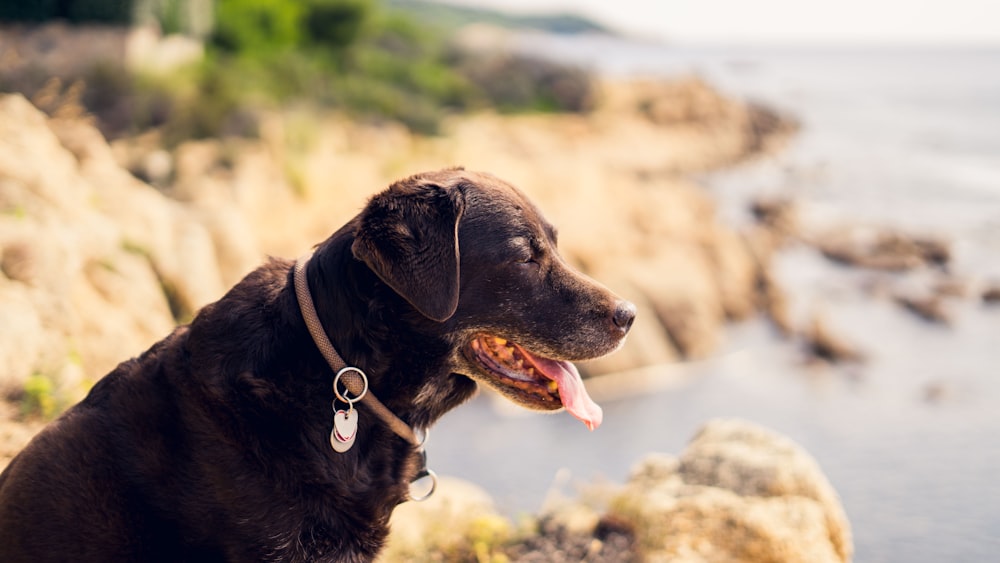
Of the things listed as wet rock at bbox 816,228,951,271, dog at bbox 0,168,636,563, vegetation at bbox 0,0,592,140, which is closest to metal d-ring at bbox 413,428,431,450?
dog at bbox 0,168,636,563

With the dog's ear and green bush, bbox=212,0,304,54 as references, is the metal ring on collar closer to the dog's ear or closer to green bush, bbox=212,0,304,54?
the dog's ear

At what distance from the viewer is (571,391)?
3.76 meters

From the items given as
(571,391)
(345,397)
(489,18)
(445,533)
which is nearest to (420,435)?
(345,397)

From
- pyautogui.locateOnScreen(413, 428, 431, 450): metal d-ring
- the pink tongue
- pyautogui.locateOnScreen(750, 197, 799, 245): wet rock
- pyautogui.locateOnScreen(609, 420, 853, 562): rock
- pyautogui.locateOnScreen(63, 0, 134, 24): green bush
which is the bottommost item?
pyautogui.locateOnScreen(750, 197, 799, 245): wet rock

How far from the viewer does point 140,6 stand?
67.7ft

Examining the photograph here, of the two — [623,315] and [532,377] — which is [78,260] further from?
[623,315]

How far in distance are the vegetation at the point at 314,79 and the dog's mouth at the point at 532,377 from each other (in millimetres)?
11521

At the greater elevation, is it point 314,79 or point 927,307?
point 927,307

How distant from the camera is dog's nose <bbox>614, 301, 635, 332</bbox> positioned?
378 cm

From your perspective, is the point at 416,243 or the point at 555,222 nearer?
Result: the point at 416,243

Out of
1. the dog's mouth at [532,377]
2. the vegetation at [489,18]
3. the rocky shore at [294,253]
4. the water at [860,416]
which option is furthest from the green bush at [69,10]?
the vegetation at [489,18]

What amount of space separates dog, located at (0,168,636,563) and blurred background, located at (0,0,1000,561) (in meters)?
0.79

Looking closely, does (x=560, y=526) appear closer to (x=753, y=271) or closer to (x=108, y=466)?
(x=108, y=466)

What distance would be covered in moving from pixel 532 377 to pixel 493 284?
50cm
